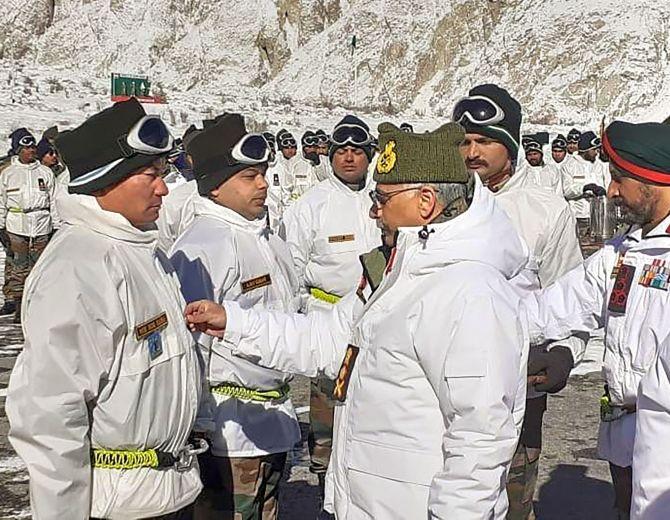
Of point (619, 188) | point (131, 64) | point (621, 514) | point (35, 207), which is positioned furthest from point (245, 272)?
point (131, 64)

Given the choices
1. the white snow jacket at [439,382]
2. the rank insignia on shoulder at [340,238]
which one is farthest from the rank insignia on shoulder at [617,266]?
the rank insignia on shoulder at [340,238]

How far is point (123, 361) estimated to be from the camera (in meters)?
3.20

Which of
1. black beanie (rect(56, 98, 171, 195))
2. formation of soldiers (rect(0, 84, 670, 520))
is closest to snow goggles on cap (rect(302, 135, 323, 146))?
formation of soldiers (rect(0, 84, 670, 520))

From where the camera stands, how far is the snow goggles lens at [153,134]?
11.0 feet

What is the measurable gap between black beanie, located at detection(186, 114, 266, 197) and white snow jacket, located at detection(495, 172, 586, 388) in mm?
1237

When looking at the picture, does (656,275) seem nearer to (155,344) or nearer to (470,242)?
(470,242)

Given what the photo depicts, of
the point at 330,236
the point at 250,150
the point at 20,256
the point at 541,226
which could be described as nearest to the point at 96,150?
the point at 250,150

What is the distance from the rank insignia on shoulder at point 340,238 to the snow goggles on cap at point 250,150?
1.92 metres

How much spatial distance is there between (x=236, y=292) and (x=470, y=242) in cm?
168

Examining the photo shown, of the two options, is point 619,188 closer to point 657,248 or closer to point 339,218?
point 657,248

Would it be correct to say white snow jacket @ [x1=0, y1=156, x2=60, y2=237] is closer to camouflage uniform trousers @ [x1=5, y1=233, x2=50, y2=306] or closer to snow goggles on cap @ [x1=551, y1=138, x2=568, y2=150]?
camouflage uniform trousers @ [x1=5, y1=233, x2=50, y2=306]

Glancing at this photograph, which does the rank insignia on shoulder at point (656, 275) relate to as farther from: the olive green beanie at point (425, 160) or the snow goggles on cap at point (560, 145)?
the snow goggles on cap at point (560, 145)

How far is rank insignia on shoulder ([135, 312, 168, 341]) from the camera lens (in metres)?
3.23

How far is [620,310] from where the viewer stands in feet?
12.7
